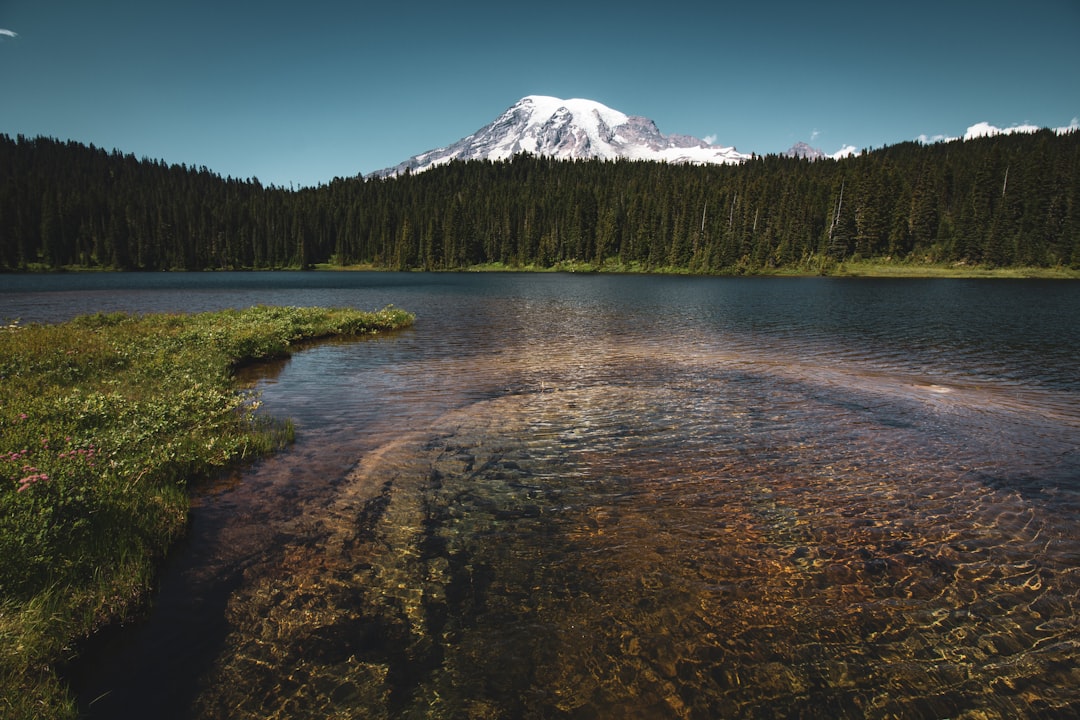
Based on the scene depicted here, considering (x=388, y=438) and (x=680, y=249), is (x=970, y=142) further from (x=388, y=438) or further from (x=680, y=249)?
(x=388, y=438)

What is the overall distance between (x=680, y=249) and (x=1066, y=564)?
14255 centimetres

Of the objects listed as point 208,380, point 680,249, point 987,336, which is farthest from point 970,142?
point 208,380

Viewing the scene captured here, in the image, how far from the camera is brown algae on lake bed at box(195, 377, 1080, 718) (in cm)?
594

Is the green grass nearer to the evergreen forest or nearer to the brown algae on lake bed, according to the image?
the brown algae on lake bed

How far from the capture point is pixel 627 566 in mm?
8406

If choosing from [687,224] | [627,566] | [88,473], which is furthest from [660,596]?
[687,224]

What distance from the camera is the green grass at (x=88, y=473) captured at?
19.5 feet

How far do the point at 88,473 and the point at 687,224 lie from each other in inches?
5972

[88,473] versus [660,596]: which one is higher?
[88,473]

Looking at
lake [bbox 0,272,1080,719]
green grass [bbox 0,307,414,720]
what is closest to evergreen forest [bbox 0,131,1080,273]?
lake [bbox 0,272,1080,719]

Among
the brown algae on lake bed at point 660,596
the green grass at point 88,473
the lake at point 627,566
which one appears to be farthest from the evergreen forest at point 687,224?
the green grass at point 88,473

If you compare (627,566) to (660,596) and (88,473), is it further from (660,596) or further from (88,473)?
(88,473)

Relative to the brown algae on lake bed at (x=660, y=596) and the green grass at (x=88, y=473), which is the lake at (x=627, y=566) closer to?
the brown algae on lake bed at (x=660, y=596)

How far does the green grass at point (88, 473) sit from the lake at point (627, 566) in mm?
610
